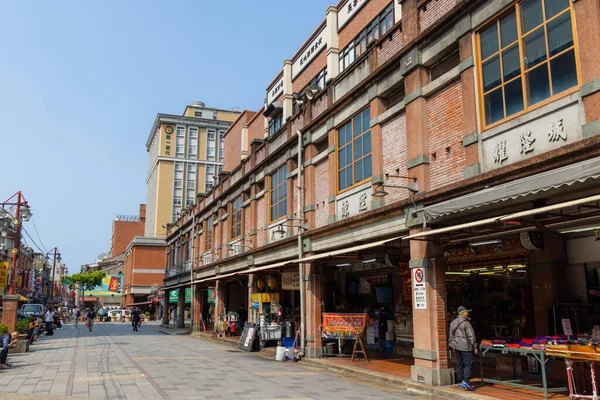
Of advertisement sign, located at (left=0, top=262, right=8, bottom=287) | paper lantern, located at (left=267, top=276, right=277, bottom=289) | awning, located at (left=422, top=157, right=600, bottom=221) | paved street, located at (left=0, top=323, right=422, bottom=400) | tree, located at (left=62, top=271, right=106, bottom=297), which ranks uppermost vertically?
tree, located at (left=62, top=271, right=106, bottom=297)

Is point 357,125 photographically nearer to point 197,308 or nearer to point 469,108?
point 469,108

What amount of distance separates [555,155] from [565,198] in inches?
45.0

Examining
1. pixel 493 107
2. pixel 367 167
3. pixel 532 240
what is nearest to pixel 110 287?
pixel 367 167

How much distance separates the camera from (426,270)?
11.7 metres

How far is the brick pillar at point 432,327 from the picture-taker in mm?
11117

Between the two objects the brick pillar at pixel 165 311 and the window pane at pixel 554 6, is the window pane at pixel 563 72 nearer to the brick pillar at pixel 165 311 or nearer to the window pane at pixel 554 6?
the window pane at pixel 554 6

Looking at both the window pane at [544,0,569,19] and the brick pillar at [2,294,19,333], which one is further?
the brick pillar at [2,294,19,333]

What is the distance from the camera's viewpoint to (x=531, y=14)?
9789 millimetres

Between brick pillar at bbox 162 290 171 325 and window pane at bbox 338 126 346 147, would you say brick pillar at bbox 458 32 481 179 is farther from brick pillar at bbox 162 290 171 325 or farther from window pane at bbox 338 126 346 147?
brick pillar at bbox 162 290 171 325

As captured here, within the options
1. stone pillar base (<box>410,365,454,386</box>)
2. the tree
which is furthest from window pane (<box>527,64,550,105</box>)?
the tree

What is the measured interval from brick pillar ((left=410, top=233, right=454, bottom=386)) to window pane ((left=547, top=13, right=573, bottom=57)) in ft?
15.7

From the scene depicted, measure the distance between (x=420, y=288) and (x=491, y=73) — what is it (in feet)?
16.5

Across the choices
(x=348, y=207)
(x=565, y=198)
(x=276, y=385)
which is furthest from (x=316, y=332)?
(x=565, y=198)

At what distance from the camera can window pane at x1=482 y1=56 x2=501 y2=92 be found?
1047 cm
